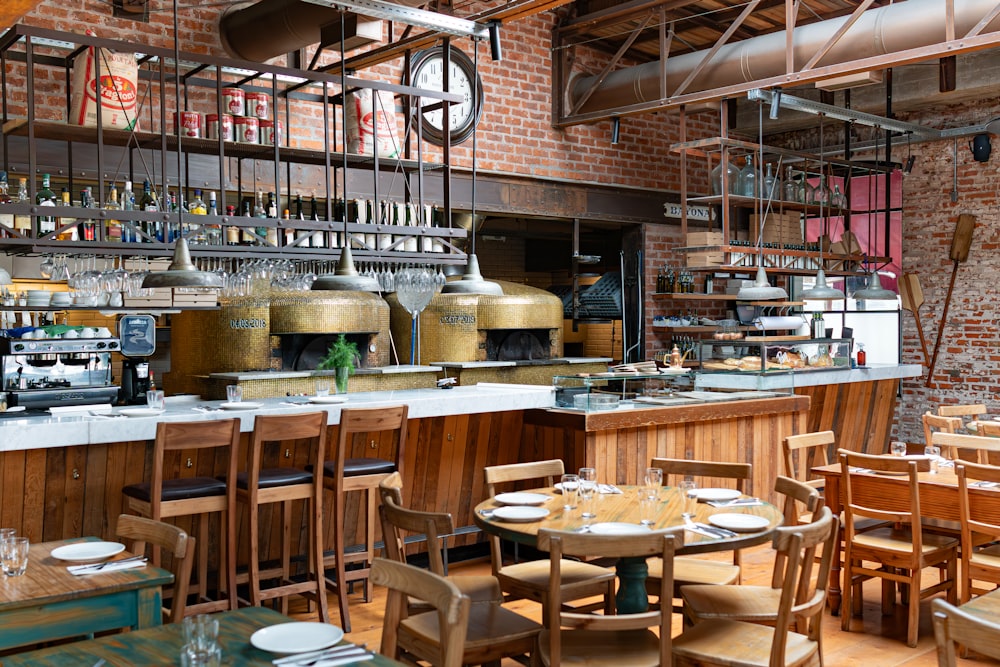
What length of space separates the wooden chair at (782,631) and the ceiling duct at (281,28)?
466cm

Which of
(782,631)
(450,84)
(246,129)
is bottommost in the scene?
(782,631)

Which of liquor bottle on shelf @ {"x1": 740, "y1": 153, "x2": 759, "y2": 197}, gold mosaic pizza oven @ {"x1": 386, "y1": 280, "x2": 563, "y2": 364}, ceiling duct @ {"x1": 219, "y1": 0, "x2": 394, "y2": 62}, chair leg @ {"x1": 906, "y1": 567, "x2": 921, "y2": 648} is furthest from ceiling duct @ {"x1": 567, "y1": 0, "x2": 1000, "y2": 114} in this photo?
chair leg @ {"x1": 906, "y1": 567, "x2": 921, "y2": 648}

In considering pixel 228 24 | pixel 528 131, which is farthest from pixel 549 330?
pixel 228 24

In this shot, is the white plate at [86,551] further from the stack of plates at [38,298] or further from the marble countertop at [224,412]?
the stack of plates at [38,298]

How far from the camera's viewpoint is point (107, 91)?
5750 mm

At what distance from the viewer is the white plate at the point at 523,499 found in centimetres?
385

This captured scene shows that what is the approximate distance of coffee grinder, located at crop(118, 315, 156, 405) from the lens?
5965 mm

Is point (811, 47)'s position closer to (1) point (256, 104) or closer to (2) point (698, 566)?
(1) point (256, 104)

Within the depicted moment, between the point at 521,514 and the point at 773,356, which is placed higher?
the point at 773,356

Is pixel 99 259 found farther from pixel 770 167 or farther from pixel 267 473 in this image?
pixel 770 167

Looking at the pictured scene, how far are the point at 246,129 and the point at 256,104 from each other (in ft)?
0.75

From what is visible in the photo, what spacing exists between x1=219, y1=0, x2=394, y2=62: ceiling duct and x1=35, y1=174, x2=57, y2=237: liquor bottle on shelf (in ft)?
6.33

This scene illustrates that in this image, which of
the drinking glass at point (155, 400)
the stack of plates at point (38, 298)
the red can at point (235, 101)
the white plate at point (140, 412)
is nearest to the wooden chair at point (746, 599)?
the white plate at point (140, 412)

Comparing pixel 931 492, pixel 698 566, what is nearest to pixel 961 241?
pixel 931 492
